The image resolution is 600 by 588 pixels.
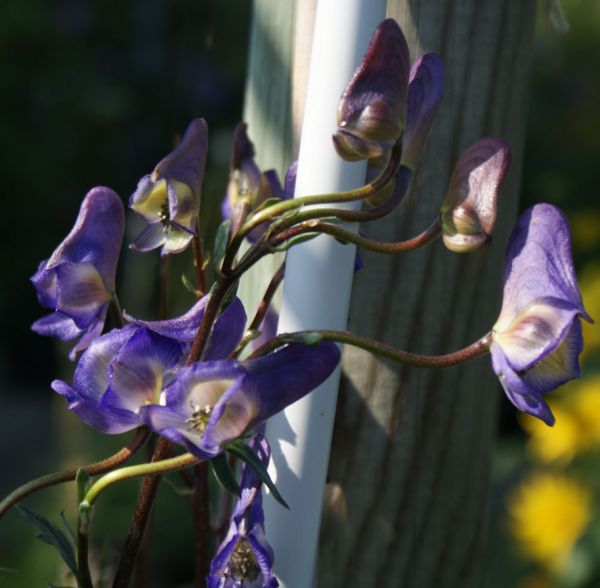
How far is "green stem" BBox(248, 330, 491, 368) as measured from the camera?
0.56 m

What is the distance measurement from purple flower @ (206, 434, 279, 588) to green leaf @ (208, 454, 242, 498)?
5 centimetres

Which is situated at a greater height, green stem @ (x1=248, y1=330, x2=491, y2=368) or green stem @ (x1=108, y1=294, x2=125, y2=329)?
green stem @ (x1=248, y1=330, x2=491, y2=368)

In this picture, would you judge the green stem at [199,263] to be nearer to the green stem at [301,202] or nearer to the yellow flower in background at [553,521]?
the green stem at [301,202]

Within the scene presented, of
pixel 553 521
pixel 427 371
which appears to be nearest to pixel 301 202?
pixel 427 371

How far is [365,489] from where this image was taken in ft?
2.74

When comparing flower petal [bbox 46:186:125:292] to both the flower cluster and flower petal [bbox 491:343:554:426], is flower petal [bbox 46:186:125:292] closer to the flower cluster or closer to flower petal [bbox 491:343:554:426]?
the flower cluster

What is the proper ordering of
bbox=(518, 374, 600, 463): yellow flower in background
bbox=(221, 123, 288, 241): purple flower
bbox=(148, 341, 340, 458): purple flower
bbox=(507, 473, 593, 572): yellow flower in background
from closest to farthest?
1. bbox=(148, 341, 340, 458): purple flower
2. bbox=(221, 123, 288, 241): purple flower
3. bbox=(507, 473, 593, 572): yellow flower in background
4. bbox=(518, 374, 600, 463): yellow flower in background

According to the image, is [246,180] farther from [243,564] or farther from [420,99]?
[243,564]

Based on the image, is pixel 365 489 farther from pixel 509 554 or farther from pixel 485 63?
pixel 509 554

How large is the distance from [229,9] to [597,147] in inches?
64.7

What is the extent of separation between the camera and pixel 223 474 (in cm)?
58

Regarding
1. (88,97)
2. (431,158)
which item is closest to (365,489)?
(431,158)

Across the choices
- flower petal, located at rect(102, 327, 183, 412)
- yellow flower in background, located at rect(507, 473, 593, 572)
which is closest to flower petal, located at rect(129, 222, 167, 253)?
flower petal, located at rect(102, 327, 183, 412)

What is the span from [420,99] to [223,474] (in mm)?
258
